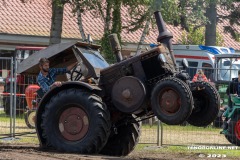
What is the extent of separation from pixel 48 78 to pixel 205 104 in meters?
2.94

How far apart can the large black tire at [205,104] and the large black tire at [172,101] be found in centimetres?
77

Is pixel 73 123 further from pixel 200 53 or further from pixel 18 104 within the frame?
pixel 200 53

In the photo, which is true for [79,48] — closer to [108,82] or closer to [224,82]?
[108,82]

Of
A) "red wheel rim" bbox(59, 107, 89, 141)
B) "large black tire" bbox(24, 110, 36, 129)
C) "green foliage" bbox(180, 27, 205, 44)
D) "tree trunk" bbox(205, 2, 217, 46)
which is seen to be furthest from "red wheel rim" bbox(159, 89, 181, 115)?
"green foliage" bbox(180, 27, 205, 44)

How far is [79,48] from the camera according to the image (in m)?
14.9

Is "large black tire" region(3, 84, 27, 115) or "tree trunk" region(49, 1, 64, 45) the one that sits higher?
"tree trunk" region(49, 1, 64, 45)

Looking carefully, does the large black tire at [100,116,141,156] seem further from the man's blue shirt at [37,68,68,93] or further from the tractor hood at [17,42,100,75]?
the tractor hood at [17,42,100,75]

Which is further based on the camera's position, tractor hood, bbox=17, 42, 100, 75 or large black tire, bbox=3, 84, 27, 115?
large black tire, bbox=3, 84, 27, 115

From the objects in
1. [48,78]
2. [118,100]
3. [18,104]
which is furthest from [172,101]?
[18,104]

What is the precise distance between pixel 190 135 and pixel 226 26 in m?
23.0

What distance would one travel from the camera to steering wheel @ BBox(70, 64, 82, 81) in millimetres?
15102

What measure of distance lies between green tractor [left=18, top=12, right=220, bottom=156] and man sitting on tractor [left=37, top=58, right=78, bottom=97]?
62 cm

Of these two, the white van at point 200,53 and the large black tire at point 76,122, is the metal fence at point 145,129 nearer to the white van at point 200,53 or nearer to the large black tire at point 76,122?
the large black tire at point 76,122

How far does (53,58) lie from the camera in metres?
15.6
